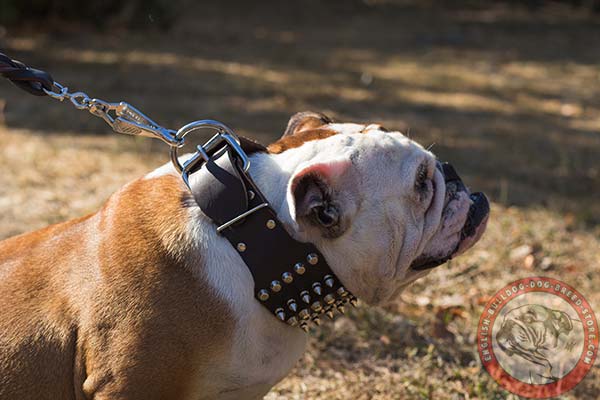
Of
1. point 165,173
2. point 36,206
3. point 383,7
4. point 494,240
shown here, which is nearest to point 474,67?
point 383,7

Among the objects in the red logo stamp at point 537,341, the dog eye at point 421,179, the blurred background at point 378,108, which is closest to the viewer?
the dog eye at point 421,179

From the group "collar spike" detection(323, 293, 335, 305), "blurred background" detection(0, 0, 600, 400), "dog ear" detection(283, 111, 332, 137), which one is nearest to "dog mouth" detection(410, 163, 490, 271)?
"collar spike" detection(323, 293, 335, 305)

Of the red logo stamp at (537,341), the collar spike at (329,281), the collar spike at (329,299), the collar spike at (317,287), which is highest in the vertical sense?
the collar spike at (329,281)

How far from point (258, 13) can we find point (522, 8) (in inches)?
170

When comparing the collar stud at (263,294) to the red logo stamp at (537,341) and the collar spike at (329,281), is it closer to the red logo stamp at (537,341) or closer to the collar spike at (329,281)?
the collar spike at (329,281)

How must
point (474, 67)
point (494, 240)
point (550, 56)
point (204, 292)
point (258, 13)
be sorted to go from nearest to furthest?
1. point (204, 292)
2. point (494, 240)
3. point (474, 67)
4. point (550, 56)
5. point (258, 13)

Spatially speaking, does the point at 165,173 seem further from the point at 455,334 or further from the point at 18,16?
the point at 18,16

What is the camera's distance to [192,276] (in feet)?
7.33

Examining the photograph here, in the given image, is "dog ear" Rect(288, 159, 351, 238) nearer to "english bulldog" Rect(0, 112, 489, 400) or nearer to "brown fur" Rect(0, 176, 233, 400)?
"english bulldog" Rect(0, 112, 489, 400)

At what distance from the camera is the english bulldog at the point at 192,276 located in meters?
2.21

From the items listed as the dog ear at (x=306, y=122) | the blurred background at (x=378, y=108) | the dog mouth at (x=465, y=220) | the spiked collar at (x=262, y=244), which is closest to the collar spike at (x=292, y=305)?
the spiked collar at (x=262, y=244)

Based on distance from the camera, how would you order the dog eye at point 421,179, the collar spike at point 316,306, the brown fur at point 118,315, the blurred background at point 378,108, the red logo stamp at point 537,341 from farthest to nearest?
the blurred background at point 378,108, the red logo stamp at point 537,341, the dog eye at point 421,179, the collar spike at point 316,306, the brown fur at point 118,315

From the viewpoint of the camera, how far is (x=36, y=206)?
4.77 metres

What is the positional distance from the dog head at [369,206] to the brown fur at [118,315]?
342 millimetres
